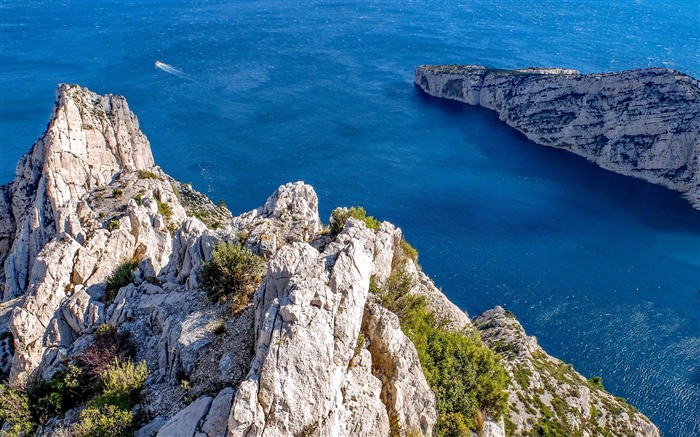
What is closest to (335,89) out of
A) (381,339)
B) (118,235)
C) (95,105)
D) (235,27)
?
(235,27)

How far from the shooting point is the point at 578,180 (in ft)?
328

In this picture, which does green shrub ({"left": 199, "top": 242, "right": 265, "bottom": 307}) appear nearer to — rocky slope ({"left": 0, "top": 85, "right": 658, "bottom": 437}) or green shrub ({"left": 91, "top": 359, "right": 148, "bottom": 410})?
rocky slope ({"left": 0, "top": 85, "right": 658, "bottom": 437})

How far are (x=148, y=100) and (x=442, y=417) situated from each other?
4281 inches

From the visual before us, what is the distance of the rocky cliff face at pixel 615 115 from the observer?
3834 inches

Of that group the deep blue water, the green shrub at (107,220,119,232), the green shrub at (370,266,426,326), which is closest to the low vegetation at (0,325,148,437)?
the green shrub at (370,266,426,326)

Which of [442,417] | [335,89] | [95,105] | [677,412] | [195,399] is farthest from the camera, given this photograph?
[335,89]

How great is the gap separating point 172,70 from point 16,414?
402 feet

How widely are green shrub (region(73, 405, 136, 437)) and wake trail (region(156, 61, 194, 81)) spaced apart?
119273 mm

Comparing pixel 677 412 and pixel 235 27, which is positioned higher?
pixel 235 27

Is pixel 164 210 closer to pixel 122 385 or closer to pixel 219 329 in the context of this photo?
pixel 219 329

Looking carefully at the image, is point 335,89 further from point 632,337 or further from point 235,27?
point 632,337

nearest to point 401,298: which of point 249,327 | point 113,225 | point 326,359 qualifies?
point 249,327

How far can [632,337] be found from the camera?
202 feet

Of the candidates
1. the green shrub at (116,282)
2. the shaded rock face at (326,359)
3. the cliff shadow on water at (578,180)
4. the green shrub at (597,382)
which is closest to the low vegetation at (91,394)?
the green shrub at (116,282)
